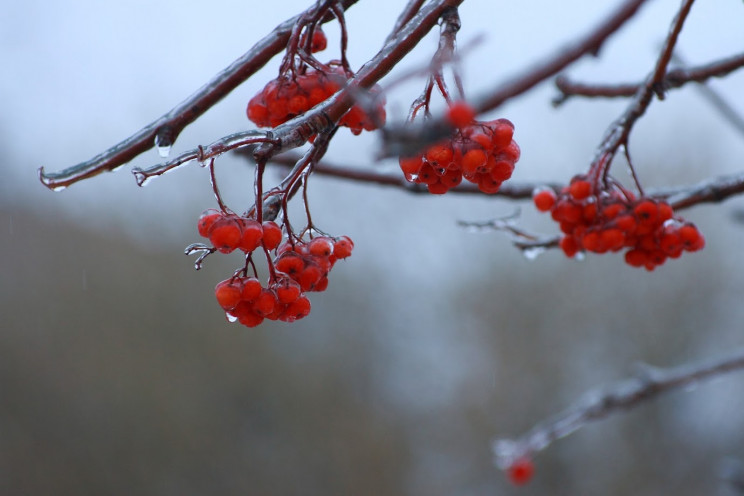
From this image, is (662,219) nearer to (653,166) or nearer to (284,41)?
(284,41)

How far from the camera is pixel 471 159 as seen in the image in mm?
585

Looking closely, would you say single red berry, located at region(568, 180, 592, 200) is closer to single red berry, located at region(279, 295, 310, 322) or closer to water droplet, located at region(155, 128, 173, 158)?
single red berry, located at region(279, 295, 310, 322)

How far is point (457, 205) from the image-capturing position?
7758 millimetres

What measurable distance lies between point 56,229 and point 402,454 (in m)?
5.28

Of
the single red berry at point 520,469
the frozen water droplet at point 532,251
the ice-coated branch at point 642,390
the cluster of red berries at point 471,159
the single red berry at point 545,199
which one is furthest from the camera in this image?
the single red berry at point 520,469

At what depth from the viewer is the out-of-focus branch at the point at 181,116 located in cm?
59

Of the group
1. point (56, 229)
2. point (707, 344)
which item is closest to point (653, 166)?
point (707, 344)

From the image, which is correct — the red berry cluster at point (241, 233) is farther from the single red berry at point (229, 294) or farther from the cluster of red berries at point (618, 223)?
the cluster of red berries at point (618, 223)

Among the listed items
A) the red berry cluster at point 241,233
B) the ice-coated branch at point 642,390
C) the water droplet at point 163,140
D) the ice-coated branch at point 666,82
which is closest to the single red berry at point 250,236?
the red berry cluster at point 241,233

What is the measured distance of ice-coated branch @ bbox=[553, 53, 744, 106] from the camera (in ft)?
3.43

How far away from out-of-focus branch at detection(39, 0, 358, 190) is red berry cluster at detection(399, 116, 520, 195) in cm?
19

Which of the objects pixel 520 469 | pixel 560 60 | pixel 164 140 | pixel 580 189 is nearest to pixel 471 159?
pixel 164 140

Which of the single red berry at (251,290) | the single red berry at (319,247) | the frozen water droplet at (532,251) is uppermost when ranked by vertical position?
the frozen water droplet at (532,251)

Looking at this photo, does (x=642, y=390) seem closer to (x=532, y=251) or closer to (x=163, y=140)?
(x=532, y=251)
